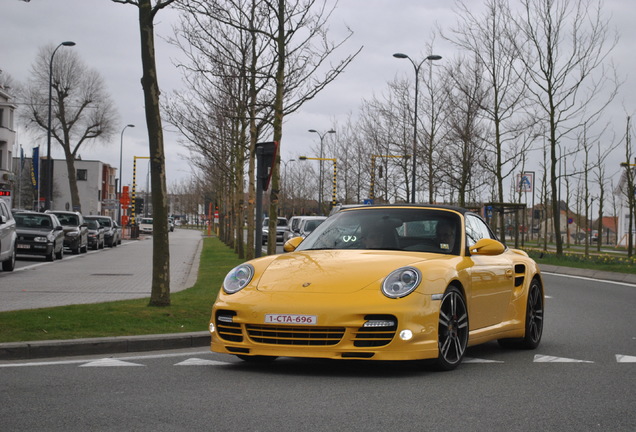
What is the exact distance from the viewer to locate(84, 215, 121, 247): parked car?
4569 cm

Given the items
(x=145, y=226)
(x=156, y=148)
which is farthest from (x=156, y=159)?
(x=145, y=226)

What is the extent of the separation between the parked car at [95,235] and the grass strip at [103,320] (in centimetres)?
3006

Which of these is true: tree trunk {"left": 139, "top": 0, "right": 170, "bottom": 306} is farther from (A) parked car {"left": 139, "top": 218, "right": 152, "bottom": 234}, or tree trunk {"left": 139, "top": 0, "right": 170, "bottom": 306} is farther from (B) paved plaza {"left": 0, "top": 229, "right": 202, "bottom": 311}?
(A) parked car {"left": 139, "top": 218, "right": 152, "bottom": 234}

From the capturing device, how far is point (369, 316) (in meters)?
6.83

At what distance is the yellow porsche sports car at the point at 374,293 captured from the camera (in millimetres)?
6832

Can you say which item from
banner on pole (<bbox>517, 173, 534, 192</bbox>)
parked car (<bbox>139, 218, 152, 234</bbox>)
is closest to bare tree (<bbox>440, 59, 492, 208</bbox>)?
banner on pole (<bbox>517, 173, 534, 192</bbox>)

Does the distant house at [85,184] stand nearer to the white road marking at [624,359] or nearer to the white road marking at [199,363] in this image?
the white road marking at [199,363]

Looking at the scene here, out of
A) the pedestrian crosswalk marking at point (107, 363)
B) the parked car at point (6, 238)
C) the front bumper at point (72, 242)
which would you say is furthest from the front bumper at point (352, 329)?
the front bumper at point (72, 242)

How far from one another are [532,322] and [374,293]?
2931 millimetres

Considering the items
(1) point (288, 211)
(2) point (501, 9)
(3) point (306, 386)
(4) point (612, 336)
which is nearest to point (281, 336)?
(3) point (306, 386)

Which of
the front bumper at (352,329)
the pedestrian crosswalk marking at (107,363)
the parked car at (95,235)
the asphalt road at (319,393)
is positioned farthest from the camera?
the parked car at (95,235)

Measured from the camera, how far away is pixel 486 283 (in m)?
8.28

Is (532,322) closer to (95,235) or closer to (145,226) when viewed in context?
(95,235)

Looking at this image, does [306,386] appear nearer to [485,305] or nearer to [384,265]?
[384,265]
